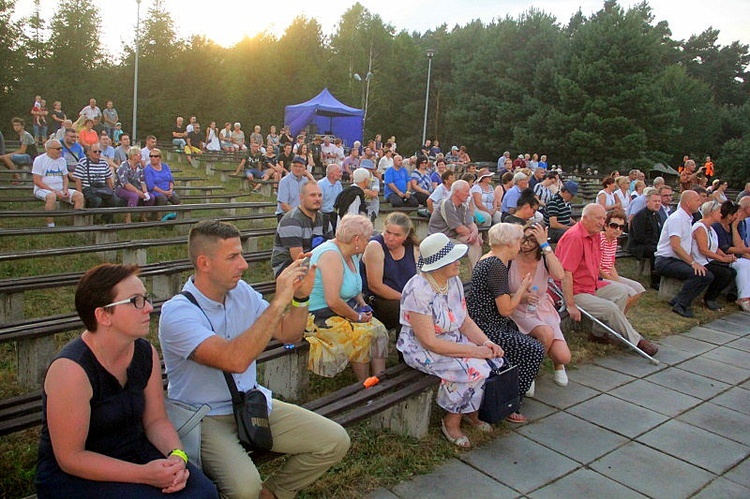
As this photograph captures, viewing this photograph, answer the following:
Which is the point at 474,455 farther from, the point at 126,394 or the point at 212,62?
the point at 212,62

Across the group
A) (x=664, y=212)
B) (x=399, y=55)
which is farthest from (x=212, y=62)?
(x=664, y=212)

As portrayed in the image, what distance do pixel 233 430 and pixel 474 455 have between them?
1.61 m

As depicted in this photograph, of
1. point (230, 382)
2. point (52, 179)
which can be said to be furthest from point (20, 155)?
point (230, 382)

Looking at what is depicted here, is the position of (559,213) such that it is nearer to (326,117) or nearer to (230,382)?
(230,382)

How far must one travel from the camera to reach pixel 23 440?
135 inches

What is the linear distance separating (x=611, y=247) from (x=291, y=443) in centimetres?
456

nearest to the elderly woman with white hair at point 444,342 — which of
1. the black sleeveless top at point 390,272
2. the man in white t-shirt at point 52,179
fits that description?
the black sleeveless top at point 390,272

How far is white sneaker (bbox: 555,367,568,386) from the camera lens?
4.73m

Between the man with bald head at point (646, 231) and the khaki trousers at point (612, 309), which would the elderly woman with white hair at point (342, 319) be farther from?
the man with bald head at point (646, 231)

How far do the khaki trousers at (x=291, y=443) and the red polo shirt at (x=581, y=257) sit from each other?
3.52 meters

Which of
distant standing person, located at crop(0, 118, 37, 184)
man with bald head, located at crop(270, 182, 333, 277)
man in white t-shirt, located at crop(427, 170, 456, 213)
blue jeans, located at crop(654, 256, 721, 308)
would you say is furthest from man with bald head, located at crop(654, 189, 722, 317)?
distant standing person, located at crop(0, 118, 37, 184)

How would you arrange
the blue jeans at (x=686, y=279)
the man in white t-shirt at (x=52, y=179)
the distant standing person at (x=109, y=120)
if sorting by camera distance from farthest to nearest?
the distant standing person at (x=109, y=120), the man in white t-shirt at (x=52, y=179), the blue jeans at (x=686, y=279)

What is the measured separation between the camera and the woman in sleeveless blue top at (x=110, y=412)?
6.79 feet

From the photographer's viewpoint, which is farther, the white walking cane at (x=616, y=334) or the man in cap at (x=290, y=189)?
the man in cap at (x=290, y=189)
